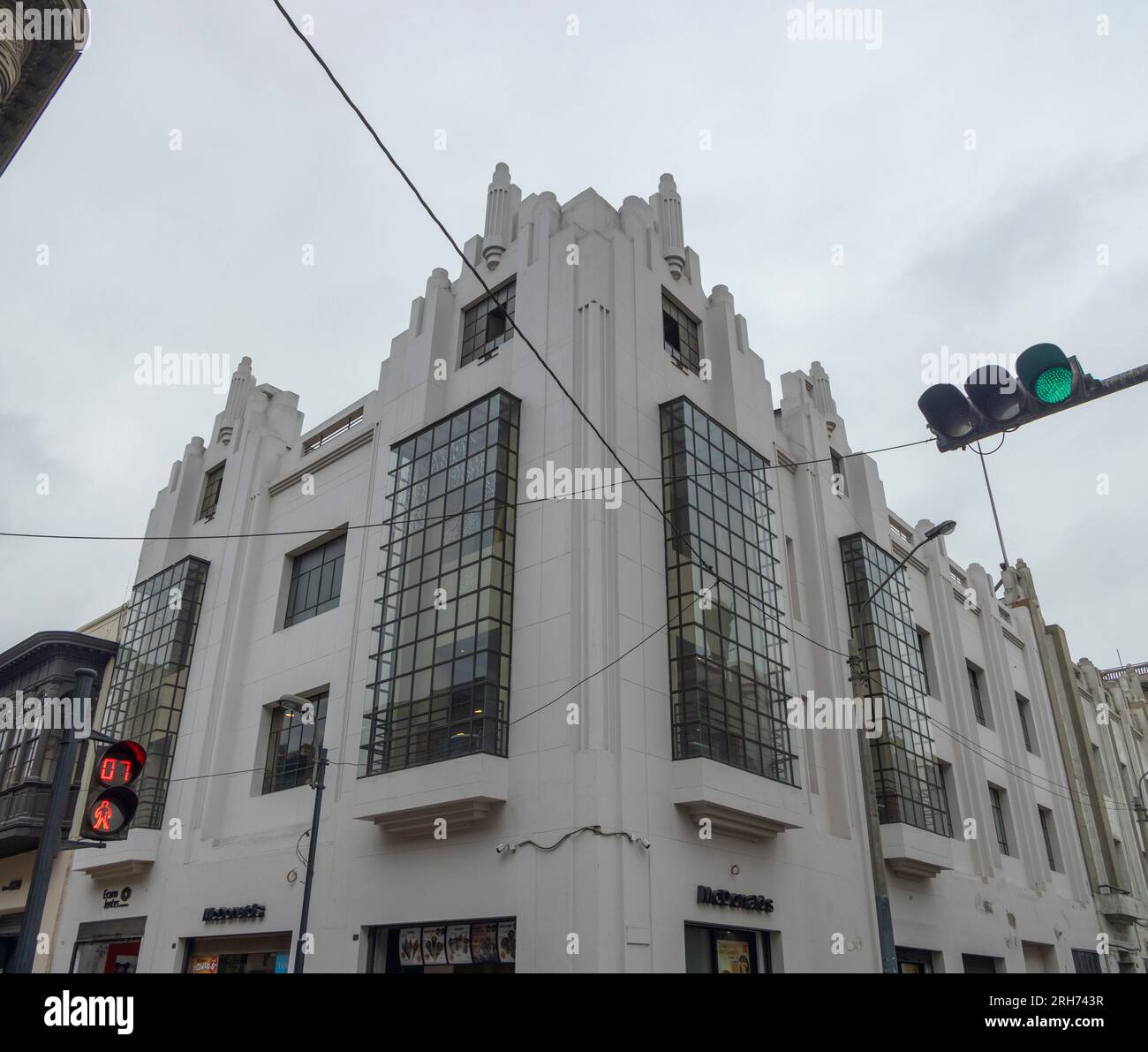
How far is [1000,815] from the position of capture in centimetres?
2945

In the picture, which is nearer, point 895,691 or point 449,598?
point 449,598

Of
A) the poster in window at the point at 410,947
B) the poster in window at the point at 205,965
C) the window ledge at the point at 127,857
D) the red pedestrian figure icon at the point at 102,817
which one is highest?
the window ledge at the point at 127,857

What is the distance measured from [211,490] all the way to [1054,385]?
28889mm

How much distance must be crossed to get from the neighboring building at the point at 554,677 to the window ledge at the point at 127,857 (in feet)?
0.36

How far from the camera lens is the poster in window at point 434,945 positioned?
623 inches

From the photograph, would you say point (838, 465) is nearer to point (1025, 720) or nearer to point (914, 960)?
point (914, 960)

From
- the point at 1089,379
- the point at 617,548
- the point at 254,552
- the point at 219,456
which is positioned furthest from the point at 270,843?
the point at 1089,379

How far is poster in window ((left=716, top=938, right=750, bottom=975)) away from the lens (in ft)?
53.2

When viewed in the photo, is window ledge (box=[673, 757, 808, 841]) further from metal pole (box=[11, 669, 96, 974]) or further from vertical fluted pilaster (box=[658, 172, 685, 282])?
vertical fluted pilaster (box=[658, 172, 685, 282])

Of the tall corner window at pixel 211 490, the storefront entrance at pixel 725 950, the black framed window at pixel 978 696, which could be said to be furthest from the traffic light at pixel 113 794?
the black framed window at pixel 978 696

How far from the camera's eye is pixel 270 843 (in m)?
20.0

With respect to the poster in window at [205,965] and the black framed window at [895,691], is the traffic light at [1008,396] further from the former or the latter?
the poster in window at [205,965]

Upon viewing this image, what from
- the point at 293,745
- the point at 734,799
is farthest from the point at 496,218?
the point at 734,799
